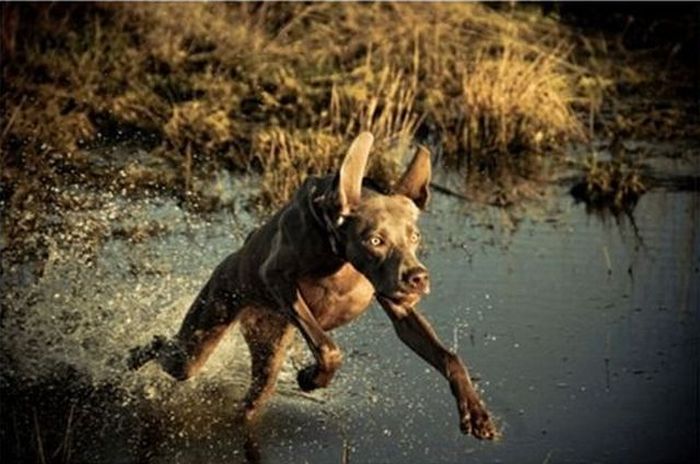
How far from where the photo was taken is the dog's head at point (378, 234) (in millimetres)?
6082

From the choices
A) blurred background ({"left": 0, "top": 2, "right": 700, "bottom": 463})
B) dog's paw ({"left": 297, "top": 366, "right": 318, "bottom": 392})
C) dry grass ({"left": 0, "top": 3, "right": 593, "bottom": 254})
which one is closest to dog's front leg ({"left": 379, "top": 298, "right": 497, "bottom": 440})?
dog's paw ({"left": 297, "top": 366, "right": 318, "bottom": 392})

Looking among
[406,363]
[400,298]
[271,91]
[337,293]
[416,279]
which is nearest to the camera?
[416,279]

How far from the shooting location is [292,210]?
6.73 metres

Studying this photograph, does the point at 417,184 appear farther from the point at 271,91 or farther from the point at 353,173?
the point at 271,91

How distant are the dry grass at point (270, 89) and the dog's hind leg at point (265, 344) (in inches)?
173

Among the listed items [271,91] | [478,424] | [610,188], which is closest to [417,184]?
[478,424]

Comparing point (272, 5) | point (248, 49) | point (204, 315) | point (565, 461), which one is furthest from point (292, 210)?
point (272, 5)

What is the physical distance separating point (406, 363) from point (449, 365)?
2.33 meters

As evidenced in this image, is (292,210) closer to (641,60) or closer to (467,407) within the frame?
(467,407)

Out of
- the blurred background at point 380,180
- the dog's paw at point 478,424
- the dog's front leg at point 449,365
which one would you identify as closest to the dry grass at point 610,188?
the blurred background at point 380,180

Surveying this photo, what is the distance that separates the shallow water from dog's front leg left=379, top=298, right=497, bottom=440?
2.10ft

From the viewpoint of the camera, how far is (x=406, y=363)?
859 cm

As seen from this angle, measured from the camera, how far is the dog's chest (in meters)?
6.65

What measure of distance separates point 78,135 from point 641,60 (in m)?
8.51
